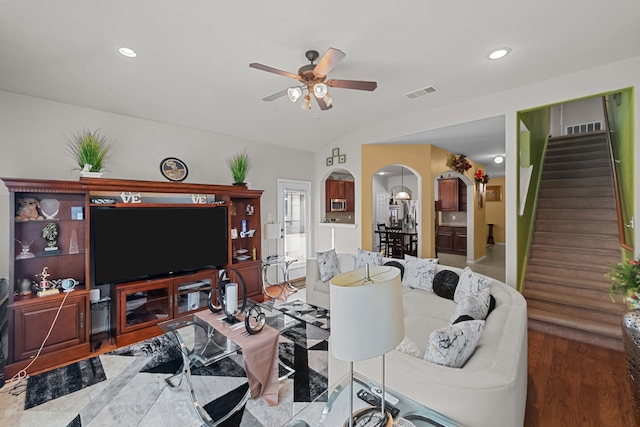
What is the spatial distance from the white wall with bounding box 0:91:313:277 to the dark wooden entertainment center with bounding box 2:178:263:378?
281 millimetres

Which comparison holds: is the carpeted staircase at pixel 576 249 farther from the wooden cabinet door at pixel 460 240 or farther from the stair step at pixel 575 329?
the wooden cabinet door at pixel 460 240

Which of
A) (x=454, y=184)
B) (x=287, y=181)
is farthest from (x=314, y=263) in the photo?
(x=454, y=184)

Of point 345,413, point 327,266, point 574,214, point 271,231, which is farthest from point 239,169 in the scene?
point 574,214

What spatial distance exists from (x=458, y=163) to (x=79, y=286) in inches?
259

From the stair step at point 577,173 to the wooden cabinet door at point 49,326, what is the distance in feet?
25.4

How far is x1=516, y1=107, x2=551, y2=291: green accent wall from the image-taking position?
373 centimetres

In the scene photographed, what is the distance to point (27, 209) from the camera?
2830 millimetres

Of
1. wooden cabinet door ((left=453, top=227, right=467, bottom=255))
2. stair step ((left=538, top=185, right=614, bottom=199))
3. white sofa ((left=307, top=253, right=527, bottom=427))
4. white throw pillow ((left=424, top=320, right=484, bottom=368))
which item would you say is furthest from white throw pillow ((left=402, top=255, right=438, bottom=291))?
wooden cabinet door ((left=453, top=227, right=467, bottom=255))

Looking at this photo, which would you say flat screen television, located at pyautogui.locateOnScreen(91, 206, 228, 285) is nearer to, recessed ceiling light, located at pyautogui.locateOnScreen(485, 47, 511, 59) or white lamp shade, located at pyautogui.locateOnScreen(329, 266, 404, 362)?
white lamp shade, located at pyautogui.locateOnScreen(329, 266, 404, 362)

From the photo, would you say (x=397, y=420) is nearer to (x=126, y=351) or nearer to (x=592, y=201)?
(x=126, y=351)

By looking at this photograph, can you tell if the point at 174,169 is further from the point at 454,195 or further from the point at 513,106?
the point at 454,195

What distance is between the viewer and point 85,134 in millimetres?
3346

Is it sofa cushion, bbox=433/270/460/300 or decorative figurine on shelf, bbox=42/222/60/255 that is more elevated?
decorative figurine on shelf, bbox=42/222/60/255

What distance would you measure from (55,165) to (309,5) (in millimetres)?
3337
